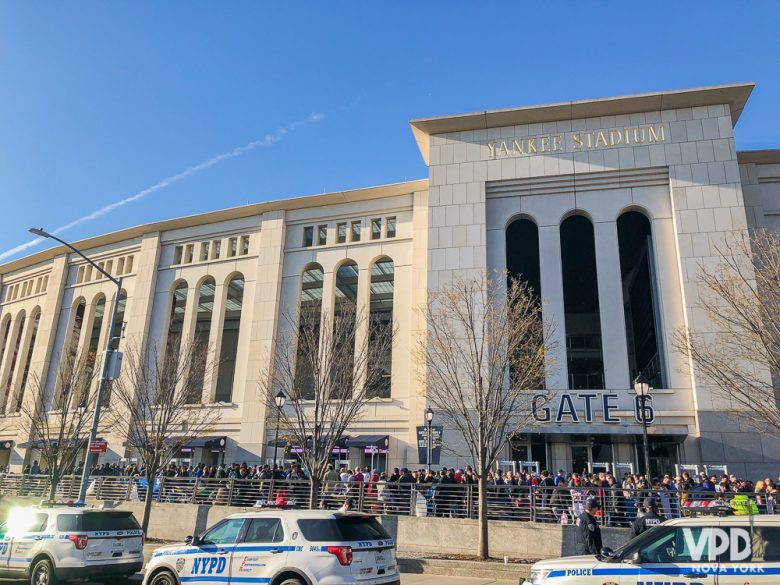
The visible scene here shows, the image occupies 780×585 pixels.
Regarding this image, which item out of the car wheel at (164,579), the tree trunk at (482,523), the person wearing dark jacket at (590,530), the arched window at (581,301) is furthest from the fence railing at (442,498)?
the arched window at (581,301)

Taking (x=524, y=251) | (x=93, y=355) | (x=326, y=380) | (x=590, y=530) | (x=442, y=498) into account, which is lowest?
(x=590, y=530)

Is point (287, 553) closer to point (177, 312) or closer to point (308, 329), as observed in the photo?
point (308, 329)

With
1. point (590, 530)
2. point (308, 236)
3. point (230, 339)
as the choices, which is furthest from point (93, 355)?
point (590, 530)

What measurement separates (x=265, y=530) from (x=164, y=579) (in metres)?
2.20

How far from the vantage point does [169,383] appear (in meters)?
23.8

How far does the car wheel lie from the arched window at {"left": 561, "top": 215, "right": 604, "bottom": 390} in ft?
74.1

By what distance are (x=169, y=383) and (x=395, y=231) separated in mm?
13671

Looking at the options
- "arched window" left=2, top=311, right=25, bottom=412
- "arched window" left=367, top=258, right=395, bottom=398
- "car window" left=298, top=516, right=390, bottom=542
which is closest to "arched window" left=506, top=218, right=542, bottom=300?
"arched window" left=367, top=258, right=395, bottom=398

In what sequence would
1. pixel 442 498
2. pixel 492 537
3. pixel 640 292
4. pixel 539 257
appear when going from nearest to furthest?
pixel 492 537 → pixel 442 498 → pixel 539 257 → pixel 640 292

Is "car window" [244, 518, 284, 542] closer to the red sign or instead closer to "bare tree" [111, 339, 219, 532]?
the red sign

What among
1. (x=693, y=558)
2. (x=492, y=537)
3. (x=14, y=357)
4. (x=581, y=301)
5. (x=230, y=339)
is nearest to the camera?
(x=693, y=558)

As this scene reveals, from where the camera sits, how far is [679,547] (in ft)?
24.5

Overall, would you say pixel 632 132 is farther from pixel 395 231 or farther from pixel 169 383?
pixel 169 383

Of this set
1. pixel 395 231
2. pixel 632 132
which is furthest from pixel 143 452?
pixel 632 132
